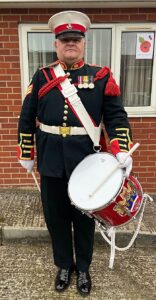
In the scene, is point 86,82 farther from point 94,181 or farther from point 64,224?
point 64,224

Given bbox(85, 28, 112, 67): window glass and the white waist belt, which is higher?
bbox(85, 28, 112, 67): window glass

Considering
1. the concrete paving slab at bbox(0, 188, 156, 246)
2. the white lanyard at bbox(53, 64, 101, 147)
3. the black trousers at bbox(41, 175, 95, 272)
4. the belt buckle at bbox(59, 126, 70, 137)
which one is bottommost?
the concrete paving slab at bbox(0, 188, 156, 246)

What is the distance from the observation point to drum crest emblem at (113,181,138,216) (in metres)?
1.99

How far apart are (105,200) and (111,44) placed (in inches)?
90.3

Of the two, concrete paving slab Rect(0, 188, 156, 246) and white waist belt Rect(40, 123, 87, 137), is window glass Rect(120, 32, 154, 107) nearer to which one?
concrete paving slab Rect(0, 188, 156, 246)

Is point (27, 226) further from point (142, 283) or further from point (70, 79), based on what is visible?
point (70, 79)

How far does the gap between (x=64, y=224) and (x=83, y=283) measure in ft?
1.60

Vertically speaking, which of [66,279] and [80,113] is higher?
[80,113]

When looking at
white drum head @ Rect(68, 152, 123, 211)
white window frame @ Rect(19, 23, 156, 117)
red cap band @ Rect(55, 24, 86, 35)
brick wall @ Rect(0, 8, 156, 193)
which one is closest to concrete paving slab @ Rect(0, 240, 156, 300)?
white drum head @ Rect(68, 152, 123, 211)

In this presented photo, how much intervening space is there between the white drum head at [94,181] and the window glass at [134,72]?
189cm

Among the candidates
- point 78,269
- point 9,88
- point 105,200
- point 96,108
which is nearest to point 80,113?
point 96,108

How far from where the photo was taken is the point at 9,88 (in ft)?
12.1

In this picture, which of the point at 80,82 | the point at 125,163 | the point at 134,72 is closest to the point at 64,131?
the point at 80,82

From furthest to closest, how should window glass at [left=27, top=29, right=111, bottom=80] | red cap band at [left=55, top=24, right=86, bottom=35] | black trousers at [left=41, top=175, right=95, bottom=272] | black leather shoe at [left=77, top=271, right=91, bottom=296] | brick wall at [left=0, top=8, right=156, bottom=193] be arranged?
window glass at [left=27, top=29, right=111, bottom=80] → brick wall at [left=0, top=8, right=156, bottom=193] → black leather shoe at [left=77, top=271, right=91, bottom=296] → black trousers at [left=41, top=175, right=95, bottom=272] → red cap band at [left=55, top=24, right=86, bottom=35]
